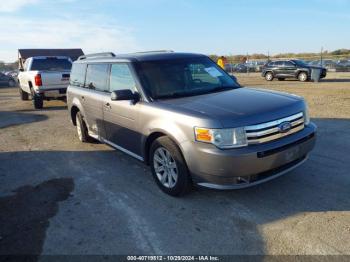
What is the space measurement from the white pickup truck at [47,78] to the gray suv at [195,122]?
22.4 feet

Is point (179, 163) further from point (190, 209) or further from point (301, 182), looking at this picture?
point (301, 182)

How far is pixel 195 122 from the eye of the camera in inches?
151

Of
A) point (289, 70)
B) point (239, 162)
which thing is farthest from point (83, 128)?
point (289, 70)

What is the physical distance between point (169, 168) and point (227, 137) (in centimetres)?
102

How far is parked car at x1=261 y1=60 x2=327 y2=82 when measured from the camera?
23312mm

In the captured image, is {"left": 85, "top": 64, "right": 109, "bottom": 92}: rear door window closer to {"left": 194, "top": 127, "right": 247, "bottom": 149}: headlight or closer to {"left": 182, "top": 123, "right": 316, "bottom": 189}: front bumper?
{"left": 182, "top": 123, "right": 316, "bottom": 189}: front bumper

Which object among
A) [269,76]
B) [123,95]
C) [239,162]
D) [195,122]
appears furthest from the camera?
[269,76]

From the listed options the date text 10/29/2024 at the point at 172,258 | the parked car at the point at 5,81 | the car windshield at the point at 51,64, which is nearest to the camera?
the date text 10/29/2024 at the point at 172,258

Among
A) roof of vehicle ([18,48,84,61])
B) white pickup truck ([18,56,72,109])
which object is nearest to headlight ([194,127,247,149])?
white pickup truck ([18,56,72,109])

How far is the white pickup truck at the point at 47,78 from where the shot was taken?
12.2 meters

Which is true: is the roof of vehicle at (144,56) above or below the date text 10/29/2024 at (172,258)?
above

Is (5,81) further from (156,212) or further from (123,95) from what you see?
(156,212)

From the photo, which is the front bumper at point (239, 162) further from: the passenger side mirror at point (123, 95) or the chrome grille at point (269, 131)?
the passenger side mirror at point (123, 95)

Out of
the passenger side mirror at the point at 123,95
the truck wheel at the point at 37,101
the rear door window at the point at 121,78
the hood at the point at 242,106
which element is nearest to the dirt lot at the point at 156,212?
the hood at the point at 242,106
